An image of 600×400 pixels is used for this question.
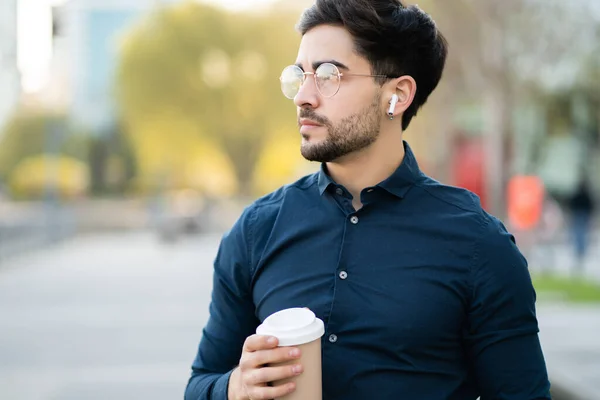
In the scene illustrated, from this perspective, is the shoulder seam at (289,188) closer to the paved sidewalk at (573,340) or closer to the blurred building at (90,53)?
the paved sidewalk at (573,340)

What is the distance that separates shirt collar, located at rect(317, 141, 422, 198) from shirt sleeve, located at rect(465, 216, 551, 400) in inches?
9.5

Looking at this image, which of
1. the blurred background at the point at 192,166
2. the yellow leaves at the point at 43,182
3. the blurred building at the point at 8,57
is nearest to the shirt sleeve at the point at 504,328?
the blurred background at the point at 192,166

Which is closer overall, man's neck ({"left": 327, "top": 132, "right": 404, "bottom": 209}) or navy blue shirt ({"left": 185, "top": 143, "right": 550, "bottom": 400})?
navy blue shirt ({"left": 185, "top": 143, "right": 550, "bottom": 400})

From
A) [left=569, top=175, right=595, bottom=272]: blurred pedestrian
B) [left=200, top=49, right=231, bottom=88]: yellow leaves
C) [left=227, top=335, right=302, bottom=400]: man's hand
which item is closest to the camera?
[left=227, top=335, right=302, bottom=400]: man's hand

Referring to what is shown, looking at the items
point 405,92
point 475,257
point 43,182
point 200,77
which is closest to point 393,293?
point 475,257

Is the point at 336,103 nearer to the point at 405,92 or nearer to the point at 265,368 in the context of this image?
the point at 405,92

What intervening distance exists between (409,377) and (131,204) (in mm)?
40505

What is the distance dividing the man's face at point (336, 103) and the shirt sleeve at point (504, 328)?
408mm

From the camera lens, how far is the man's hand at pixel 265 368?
180cm

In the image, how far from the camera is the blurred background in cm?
892

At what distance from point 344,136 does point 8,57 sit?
435 centimetres

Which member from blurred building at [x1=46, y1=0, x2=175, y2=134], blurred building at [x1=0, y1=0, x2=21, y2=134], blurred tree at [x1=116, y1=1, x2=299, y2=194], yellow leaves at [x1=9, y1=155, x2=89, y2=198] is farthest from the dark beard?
blurred building at [x1=46, y1=0, x2=175, y2=134]

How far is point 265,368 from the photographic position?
1822mm

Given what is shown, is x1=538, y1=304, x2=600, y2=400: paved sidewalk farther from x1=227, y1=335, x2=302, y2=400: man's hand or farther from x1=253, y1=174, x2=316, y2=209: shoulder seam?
x1=227, y1=335, x2=302, y2=400: man's hand
